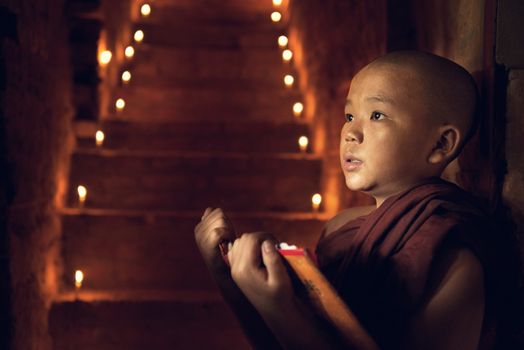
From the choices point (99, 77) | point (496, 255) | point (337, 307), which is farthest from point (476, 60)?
point (99, 77)

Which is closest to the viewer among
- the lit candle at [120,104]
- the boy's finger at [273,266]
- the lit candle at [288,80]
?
the boy's finger at [273,266]

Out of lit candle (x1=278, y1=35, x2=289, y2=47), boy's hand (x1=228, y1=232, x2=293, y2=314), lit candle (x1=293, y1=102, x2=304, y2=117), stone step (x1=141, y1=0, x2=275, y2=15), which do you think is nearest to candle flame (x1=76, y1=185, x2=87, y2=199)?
lit candle (x1=293, y1=102, x2=304, y2=117)

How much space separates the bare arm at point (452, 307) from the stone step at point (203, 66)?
10.4 feet

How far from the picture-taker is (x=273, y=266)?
2.88 ft

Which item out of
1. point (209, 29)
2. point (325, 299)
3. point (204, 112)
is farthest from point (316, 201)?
point (325, 299)

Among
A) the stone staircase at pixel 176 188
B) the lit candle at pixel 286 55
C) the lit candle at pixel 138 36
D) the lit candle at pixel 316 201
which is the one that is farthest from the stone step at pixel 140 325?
the lit candle at pixel 138 36

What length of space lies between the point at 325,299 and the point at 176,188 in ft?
8.03

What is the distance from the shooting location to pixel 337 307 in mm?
887

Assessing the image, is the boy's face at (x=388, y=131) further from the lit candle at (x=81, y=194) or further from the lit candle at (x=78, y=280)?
the lit candle at (x=81, y=194)

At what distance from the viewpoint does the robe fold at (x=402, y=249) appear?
94 cm

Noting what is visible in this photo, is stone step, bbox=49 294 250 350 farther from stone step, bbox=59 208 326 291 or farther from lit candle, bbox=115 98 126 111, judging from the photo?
lit candle, bbox=115 98 126 111

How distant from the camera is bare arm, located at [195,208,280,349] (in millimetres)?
1162

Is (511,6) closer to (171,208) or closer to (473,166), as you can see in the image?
(473,166)

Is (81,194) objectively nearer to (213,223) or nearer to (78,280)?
(78,280)
